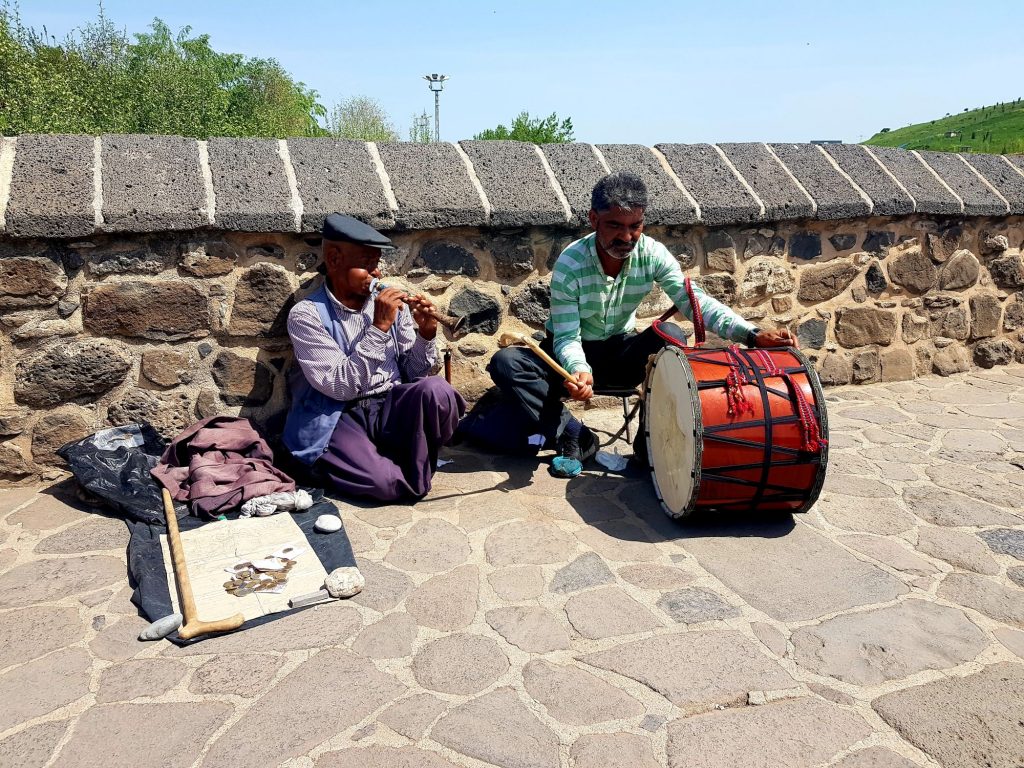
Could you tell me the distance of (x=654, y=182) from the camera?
427 centimetres

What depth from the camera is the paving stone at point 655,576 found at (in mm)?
2666

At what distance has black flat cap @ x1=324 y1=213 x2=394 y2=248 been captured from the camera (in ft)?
10.9

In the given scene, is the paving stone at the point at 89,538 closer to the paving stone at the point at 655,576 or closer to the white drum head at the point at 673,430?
the paving stone at the point at 655,576

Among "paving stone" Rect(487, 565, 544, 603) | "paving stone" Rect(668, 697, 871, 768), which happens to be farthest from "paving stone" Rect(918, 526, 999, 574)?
"paving stone" Rect(487, 565, 544, 603)

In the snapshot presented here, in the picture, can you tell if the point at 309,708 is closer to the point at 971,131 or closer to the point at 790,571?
the point at 790,571

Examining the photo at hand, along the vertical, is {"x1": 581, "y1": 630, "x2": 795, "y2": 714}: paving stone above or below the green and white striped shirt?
below

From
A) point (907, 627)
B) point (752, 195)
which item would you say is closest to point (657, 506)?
point (907, 627)

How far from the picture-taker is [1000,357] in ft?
17.5

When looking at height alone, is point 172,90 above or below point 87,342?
above

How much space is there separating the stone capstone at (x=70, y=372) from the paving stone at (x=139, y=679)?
1614 millimetres

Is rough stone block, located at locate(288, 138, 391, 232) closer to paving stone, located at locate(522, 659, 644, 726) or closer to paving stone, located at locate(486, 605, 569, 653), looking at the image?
paving stone, located at locate(486, 605, 569, 653)

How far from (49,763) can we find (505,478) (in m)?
2.14

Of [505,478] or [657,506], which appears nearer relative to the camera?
[657,506]

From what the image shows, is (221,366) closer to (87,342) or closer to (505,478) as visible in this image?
(87,342)
